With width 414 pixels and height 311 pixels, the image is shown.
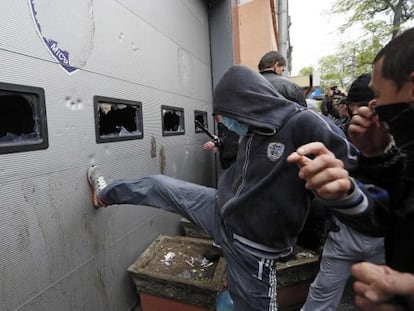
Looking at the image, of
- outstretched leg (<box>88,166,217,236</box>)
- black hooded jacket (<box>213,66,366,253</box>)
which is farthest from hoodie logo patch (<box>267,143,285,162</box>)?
outstretched leg (<box>88,166,217,236</box>)

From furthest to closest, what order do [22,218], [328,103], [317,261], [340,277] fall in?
[328,103] → [317,261] → [340,277] → [22,218]

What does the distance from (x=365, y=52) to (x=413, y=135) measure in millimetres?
15168

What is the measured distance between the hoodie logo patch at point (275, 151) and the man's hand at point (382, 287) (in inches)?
32.9

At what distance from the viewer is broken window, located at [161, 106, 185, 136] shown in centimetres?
330

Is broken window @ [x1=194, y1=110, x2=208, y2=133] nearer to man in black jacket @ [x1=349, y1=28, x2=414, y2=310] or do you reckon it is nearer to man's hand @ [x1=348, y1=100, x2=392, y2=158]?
man's hand @ [x1=348, y1=100, x2=392, y2=158]

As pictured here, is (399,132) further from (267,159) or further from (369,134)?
(267,159)

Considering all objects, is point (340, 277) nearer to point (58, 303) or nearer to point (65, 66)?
point (58, 303)

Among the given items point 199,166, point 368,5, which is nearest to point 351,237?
point 199,166

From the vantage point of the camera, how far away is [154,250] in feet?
8.82

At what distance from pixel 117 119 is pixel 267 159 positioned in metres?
1.51

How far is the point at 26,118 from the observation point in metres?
1.61

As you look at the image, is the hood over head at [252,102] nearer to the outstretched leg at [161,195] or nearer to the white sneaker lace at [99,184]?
the outstretched leg at [161,195]

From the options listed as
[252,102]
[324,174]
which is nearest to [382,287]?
[324,174]

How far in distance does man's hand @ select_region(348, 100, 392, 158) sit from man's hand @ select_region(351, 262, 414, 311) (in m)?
0.64
